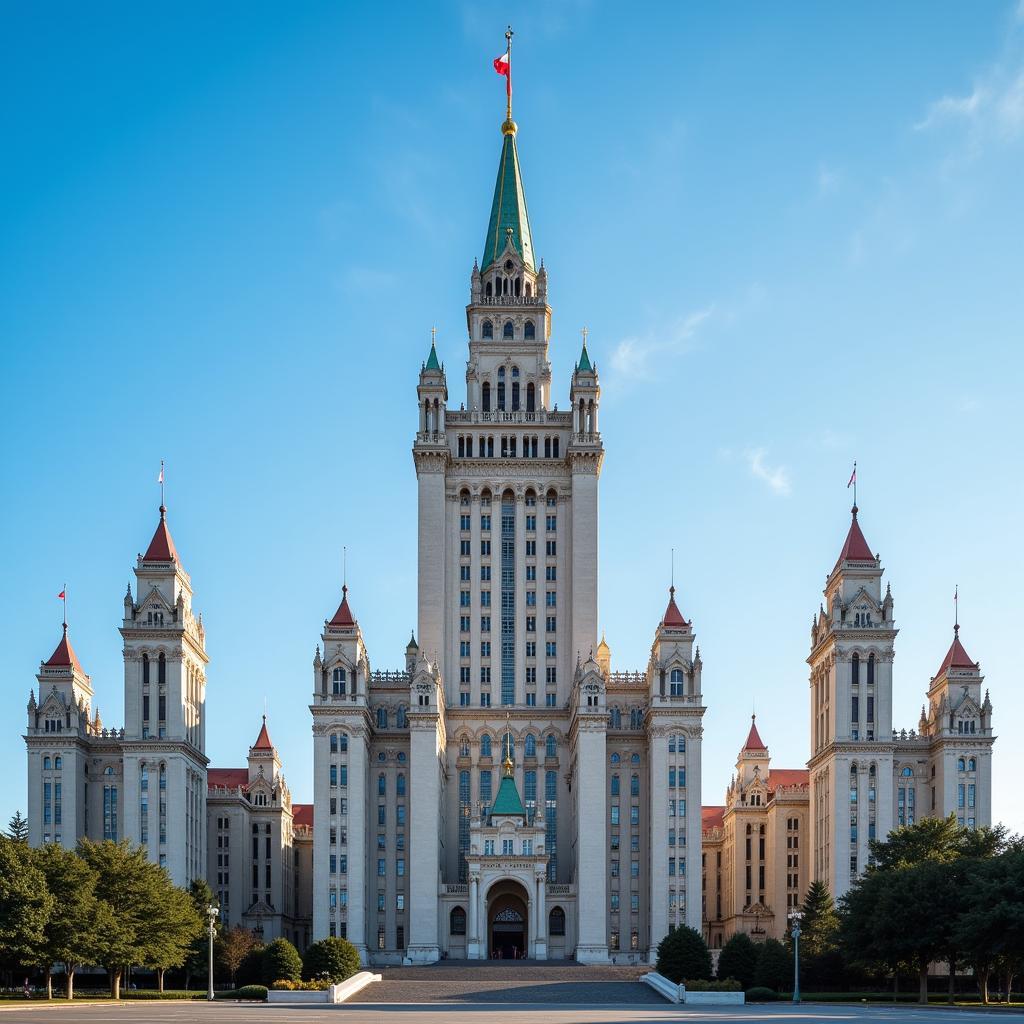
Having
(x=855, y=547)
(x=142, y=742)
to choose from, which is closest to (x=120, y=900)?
(x=142, y=742)

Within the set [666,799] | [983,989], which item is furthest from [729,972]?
[666,799]

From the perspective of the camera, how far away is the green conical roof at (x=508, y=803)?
12975 cm

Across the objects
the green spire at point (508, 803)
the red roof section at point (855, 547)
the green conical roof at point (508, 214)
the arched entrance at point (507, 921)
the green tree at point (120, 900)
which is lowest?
the arched entrance at point (507, 921)

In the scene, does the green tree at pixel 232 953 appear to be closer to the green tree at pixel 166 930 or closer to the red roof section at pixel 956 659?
the green tree at pixel 166 930

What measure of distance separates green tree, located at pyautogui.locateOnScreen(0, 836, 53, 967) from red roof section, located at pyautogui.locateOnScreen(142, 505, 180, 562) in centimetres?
4287

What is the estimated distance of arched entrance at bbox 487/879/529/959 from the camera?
132 meters

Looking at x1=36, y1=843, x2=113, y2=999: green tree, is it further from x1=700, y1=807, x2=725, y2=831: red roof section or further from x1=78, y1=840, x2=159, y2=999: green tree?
x1=700, y1=807, x2=725, y2=831: red roof section

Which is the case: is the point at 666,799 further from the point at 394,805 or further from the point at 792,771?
the point at 792,771

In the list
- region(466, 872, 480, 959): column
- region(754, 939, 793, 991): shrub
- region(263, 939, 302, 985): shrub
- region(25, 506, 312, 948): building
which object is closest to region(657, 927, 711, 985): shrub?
region(754, 939, 793, 991): shrub

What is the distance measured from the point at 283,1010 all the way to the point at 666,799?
192ft

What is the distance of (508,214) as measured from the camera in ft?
505

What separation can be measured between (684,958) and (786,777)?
2777 inches

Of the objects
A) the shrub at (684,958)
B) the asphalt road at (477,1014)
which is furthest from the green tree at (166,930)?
the shrub at (684,958)

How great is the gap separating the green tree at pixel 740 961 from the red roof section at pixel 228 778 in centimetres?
8125
